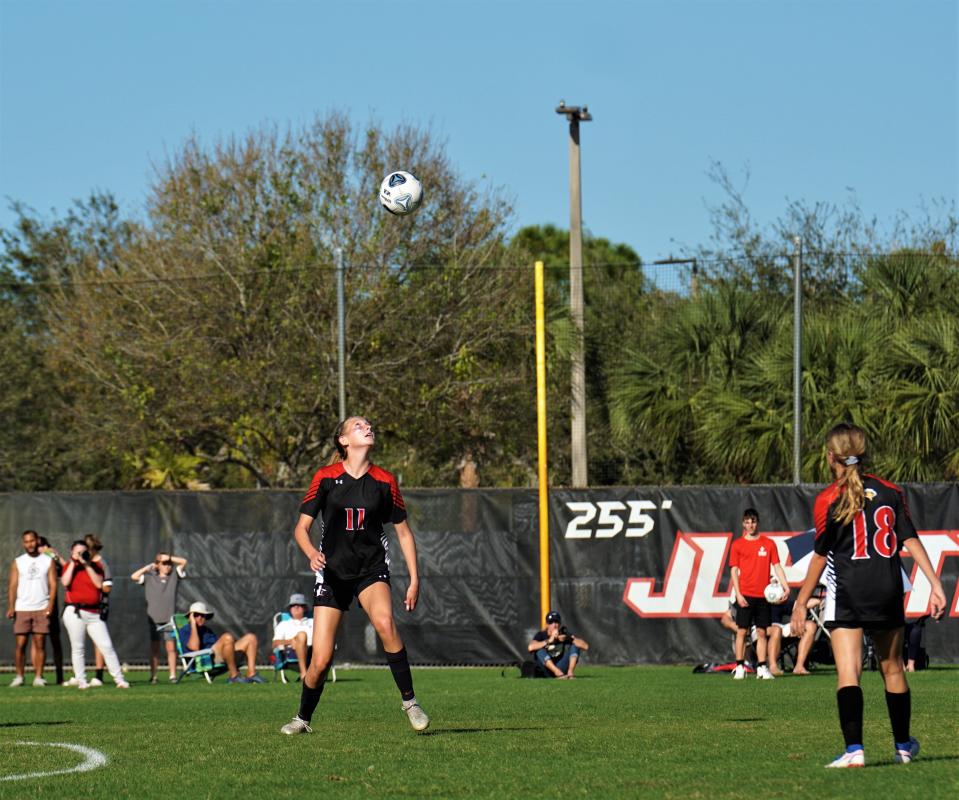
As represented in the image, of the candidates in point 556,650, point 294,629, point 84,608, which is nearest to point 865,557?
point 556,650

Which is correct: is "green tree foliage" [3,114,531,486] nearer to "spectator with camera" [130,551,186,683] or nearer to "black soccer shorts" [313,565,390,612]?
"spectator with camera" [130,551,186,683]

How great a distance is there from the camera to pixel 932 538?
2058 centimetres

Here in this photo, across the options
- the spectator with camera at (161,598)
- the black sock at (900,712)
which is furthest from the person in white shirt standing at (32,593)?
the black sock at (900,712)

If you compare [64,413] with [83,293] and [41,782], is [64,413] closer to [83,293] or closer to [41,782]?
[83,293]

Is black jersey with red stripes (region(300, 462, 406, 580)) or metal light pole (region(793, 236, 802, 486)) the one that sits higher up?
metal light pole (region(793, 236, 802, 486))

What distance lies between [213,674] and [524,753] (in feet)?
38.5

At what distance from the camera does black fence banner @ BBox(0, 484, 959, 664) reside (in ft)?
68.4

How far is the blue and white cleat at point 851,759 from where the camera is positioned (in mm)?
8055

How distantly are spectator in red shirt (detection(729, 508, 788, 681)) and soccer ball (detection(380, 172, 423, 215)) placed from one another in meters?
5.49

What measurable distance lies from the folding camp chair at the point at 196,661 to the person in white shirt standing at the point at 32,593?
158 centimetres

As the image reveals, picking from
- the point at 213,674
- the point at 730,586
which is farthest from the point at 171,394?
the point at 730,586

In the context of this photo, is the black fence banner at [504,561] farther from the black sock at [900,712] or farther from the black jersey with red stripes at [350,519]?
the black sock at [900,712]

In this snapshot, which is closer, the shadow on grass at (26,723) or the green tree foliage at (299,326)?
the shadow on grass at (26,723)

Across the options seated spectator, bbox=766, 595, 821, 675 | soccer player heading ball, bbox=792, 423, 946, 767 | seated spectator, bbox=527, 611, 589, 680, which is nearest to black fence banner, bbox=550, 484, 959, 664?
seated spectator, bbox=766, 595, 821, 675
